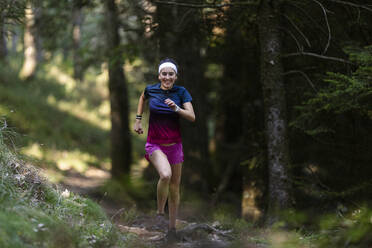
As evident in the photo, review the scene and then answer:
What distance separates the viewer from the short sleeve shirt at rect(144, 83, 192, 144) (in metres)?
5.76

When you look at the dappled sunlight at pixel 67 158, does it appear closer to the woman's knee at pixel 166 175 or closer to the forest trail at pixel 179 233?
the forest trail at pixel 179 233

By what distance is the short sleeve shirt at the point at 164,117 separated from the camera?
5.76 meters

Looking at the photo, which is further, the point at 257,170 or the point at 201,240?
the point at 257,170

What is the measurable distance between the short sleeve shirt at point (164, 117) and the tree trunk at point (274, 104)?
2686 mm

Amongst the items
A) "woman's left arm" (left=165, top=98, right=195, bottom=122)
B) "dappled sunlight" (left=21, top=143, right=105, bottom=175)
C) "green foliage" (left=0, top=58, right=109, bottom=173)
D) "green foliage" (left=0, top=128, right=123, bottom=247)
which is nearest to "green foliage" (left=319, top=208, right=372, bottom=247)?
"woman's left arm" (left=165, top=98, right=195, bottom=122)

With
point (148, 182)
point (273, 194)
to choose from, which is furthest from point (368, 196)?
point (148, 182)

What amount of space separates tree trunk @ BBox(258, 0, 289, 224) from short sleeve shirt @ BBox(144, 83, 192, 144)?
2.69 metres

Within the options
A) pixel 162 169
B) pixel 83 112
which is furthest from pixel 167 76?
pixel 83 112

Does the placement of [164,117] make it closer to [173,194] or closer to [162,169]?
[162,169]

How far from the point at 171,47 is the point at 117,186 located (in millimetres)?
4279

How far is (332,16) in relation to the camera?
27.1 feet

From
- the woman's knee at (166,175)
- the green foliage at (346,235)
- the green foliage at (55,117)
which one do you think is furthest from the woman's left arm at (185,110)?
the green foliage at (55,117)

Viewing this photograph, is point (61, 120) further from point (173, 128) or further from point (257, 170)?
point (173, 128)

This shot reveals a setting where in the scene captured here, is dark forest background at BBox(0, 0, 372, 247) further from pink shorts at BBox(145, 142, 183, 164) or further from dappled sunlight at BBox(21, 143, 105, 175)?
pink shorts at BBox(145, 142, 183, 164)
